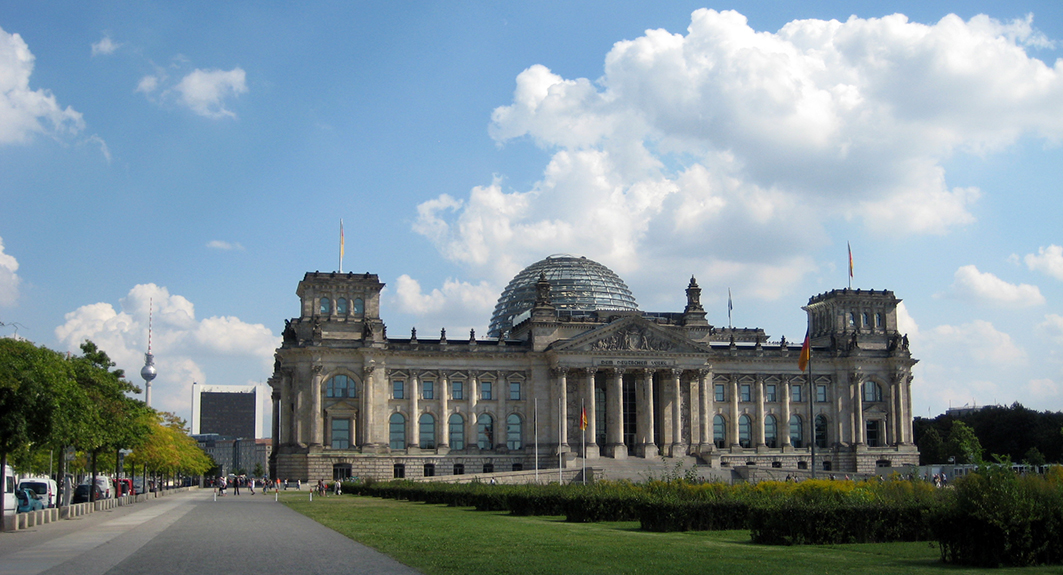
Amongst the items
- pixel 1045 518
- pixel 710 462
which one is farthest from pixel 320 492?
pixel 1045 518

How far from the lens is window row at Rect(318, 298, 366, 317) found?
107 metres

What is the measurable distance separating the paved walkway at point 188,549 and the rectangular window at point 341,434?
5760 centimetres

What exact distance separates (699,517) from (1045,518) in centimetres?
1485

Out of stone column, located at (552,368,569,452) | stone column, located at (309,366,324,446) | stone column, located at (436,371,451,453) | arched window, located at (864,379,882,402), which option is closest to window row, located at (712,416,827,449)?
arched window, located at (864,379,882,402)

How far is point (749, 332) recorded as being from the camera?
452ft

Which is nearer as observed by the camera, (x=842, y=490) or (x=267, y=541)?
(x=267, y=541)

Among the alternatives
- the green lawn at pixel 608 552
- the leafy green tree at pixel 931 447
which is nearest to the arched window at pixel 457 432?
the leafy green tree at pixel 931 447

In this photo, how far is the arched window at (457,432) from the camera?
109062mm

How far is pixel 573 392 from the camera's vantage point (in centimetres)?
11012

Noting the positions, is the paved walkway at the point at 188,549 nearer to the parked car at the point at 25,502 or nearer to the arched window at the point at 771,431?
the parked car at the point at 25,502

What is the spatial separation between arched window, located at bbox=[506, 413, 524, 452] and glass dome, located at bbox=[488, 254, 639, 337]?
62.7 ft

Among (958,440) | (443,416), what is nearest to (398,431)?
(443,416)

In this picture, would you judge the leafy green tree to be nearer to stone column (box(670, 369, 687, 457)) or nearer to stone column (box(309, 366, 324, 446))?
stone column (box(670, 369, 687, 457))

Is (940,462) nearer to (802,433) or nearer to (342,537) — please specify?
(802,433)
